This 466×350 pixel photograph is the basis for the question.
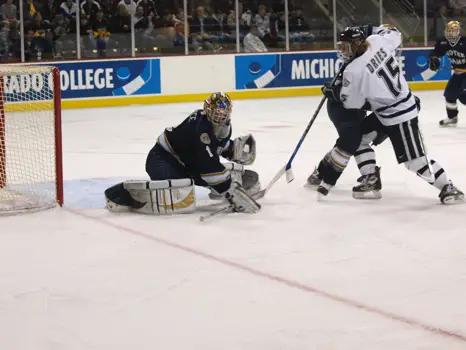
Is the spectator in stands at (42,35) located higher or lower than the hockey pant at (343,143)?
higher

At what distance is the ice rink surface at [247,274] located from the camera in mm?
2783

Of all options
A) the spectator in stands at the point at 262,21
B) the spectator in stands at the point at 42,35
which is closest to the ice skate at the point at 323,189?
the spectator in stands at the point at 42,35

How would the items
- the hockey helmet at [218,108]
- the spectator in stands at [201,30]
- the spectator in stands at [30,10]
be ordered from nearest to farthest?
the hockey helmet at [218,108] → the spectator in stands at [30,10] → the spectator in stands at [201,30]

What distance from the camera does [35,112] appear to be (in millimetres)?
8305

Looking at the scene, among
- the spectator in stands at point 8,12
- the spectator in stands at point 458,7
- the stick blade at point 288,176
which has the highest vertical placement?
the spectator in stands at point 458,7

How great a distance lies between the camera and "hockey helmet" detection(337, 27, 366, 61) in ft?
15.8

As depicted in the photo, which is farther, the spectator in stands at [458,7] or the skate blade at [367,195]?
the spectator in stands at [458,7]

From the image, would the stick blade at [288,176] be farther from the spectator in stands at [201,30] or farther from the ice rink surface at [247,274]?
the spectator in stands at [201,30]

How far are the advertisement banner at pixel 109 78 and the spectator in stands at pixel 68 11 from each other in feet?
1.76

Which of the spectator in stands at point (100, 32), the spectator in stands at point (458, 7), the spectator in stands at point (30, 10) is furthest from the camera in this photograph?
the spectator in stands at point (458, 7)

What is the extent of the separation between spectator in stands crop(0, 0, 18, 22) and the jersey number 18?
22.6 ft

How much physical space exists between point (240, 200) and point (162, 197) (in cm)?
39

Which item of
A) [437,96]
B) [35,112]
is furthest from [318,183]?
[437,96]

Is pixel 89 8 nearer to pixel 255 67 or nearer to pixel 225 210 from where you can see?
pixel 255 67
